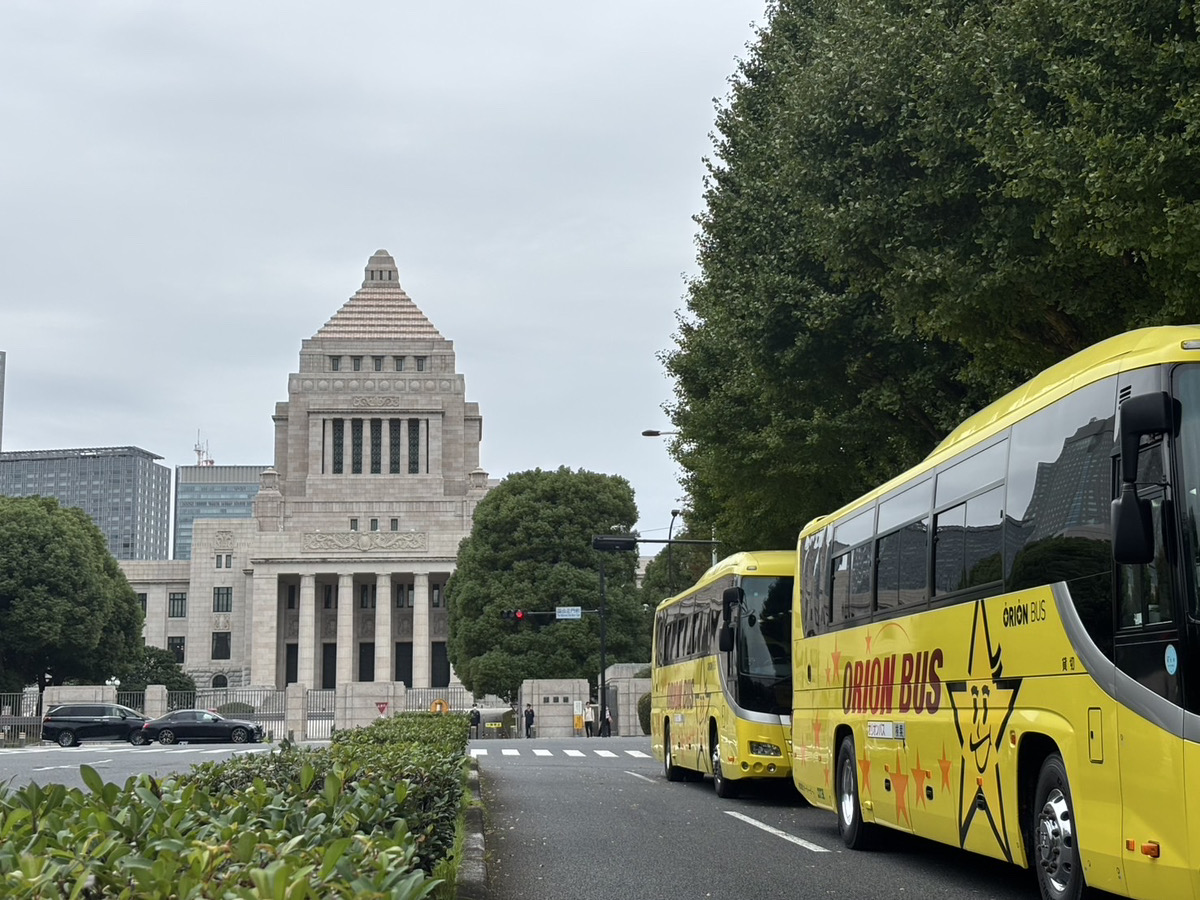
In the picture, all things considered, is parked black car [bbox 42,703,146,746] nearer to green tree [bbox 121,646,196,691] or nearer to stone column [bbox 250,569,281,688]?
green tree [bbox 121,646,196,691]

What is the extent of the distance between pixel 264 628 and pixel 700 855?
84996mm

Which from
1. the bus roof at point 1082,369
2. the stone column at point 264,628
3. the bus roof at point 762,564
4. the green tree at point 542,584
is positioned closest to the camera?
the bus roof at point 1082,369

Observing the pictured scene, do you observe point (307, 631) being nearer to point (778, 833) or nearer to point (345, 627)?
point (345, 627)

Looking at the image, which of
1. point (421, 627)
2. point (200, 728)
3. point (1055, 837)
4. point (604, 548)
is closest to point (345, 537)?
point (421, 627)

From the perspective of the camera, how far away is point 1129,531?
6.76 m

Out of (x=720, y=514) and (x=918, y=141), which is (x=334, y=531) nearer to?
(x=720, y=514)

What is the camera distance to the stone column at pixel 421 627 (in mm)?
95625

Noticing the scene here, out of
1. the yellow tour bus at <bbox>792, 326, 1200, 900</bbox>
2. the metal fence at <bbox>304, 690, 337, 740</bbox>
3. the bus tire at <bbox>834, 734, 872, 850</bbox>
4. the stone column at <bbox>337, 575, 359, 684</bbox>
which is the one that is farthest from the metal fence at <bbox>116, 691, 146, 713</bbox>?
the yellow tour bus at <bbox>792, 326, 1200, 900</bbox>

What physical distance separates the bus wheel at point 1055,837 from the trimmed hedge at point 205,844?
12.2ft

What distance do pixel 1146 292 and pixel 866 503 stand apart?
428 cm

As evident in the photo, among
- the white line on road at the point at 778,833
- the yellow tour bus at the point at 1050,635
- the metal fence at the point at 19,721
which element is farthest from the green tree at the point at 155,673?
the yellow tour bus at the point at 1050,635

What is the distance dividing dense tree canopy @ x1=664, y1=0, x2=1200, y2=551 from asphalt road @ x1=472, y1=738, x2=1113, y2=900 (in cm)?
557

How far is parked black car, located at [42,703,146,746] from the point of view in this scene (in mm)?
46750

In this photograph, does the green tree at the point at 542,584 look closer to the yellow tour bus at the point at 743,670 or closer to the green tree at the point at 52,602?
the green tree at the point at 52,602
